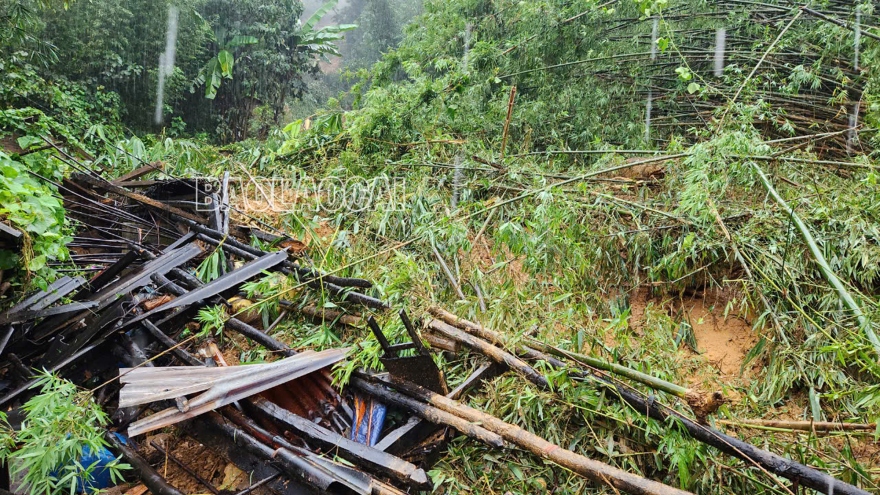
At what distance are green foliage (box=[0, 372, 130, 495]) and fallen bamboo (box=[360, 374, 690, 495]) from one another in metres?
1.34

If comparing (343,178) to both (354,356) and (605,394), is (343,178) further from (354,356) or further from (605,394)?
(605,394)

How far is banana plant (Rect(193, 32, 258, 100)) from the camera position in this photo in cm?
1094

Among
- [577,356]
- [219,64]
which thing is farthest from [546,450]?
[219,64]

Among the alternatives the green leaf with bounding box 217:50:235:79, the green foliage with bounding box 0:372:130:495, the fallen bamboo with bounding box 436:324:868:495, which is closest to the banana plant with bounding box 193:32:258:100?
the green leaf with bounding box 217:50:235:79

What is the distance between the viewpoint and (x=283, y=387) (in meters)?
2.62

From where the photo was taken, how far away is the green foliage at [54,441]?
6.75 ft

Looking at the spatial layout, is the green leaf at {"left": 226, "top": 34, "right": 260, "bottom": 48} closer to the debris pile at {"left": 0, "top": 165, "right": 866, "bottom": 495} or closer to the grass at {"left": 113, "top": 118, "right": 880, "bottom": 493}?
the grass at {"left": 113, "top": 118, "right": 880, "bottom": 493}

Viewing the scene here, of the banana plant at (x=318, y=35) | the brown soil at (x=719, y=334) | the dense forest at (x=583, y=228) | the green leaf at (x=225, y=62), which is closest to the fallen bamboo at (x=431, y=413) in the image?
the dense forest at (x=583, y=228)

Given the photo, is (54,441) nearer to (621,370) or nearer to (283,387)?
(283,387)

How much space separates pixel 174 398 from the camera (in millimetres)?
2381

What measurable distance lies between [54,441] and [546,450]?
2032 mm

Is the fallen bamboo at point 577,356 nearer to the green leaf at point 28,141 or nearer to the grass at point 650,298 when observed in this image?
the grass at point 650,298

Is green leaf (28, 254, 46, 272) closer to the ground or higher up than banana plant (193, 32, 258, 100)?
closer to the ground

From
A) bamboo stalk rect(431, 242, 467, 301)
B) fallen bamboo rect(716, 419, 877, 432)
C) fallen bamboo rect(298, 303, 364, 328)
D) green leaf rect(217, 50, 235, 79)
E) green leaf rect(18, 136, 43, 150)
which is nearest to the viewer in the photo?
fallen bamboo rect(716, 419, 877, 432)
